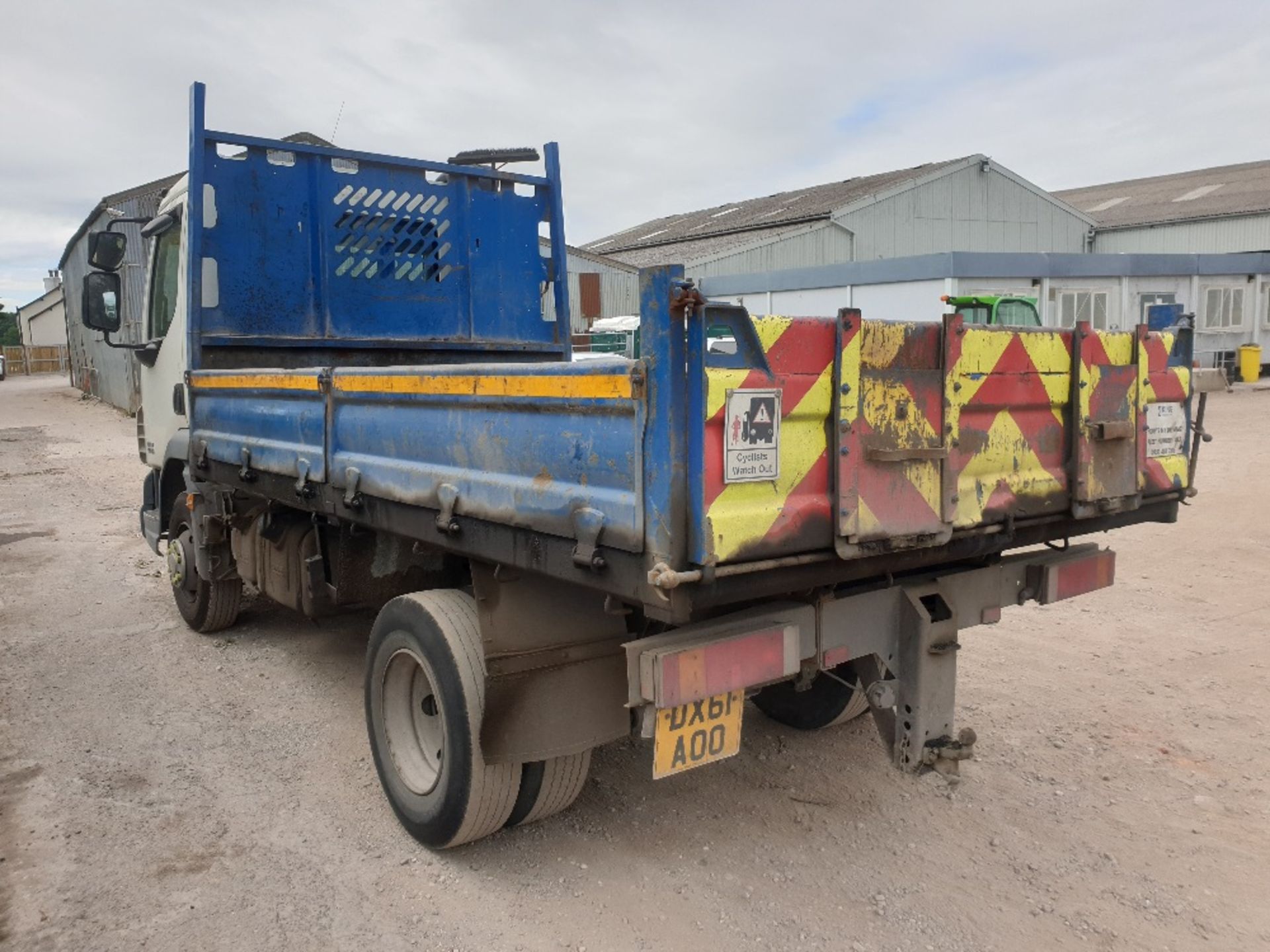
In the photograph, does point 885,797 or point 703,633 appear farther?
point 885,797

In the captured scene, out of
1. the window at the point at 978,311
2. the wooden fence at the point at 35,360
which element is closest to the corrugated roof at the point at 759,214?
the window at the point at 978,311

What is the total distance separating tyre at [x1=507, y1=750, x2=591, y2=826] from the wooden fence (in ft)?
204

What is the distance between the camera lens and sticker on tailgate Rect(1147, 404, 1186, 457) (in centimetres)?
343

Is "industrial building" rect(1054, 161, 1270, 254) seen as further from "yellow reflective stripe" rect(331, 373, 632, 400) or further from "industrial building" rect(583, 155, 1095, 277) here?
"yellow reflective stripe" rect(331, 373, 632, 400)

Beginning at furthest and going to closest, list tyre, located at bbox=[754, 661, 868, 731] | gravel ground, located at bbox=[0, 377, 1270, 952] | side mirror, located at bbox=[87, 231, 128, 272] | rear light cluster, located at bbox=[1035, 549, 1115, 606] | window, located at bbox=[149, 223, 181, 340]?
window, located at bbox=[149, 223, 181, 340] < side mirror, located at bbox=[87, 231, 128, 272] < tyre, located at bbox=[754, 661, 868, 731] < rear light cluster, located at bbox=[1035, 549, 1115, 606] < gravel ground, located at bbox=[0, 377, 1270, 952]

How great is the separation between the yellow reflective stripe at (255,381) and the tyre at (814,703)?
2.37 meters

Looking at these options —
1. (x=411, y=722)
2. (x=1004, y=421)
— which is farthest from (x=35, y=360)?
(x=1004, y=421)

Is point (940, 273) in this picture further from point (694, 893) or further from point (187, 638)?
point (694, 893)

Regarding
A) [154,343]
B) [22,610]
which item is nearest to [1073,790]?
[154,343]

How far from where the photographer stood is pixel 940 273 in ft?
65.4

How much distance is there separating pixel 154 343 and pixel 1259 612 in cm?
703

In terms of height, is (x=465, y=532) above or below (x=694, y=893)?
above

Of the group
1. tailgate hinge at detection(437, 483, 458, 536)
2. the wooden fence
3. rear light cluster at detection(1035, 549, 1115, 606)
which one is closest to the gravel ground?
rear light cluster at detection(1035, 549, 1115, 606)

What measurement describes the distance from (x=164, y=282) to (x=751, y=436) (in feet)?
15.4
